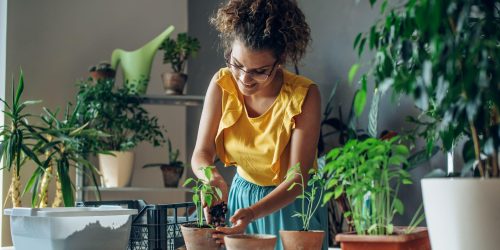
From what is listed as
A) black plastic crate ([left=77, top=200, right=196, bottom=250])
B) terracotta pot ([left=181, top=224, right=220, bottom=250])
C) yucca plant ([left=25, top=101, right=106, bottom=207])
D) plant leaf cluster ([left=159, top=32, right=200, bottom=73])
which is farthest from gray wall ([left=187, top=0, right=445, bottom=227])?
terracotta pot ([left=181, top=224, right=220, bottom=250])

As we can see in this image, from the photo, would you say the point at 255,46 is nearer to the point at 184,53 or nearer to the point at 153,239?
the point at 153,239

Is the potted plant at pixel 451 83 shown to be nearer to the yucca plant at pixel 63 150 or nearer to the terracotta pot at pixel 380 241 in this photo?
the terracotta pot at pixel 380 241

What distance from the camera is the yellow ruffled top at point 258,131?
7.17ft

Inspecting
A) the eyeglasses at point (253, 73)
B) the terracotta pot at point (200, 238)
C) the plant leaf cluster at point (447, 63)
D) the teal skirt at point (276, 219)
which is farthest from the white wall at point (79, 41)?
the plant leaf cluster at point (447, 63)

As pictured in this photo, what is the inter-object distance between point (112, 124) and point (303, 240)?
9.52ft

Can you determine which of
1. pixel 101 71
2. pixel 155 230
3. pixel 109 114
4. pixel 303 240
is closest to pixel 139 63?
pixel 101 71

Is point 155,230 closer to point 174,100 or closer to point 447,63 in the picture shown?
point 447,63

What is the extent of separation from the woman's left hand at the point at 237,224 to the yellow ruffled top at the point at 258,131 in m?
0.46

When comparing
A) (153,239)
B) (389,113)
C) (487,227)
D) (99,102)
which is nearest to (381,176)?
(487,227)

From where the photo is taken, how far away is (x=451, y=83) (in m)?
1.18

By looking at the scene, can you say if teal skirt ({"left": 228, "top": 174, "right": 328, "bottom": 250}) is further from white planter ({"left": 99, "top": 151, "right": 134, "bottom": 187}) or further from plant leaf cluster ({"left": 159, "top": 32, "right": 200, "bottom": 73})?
plant leaf cluster ({"left": 159, "top": 32, "right": 200, "bottom": 73})

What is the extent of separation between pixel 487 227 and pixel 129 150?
3.31 m

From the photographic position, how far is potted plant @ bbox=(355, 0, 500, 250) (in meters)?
1.16

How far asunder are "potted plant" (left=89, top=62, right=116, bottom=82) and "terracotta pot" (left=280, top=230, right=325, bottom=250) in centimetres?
300
